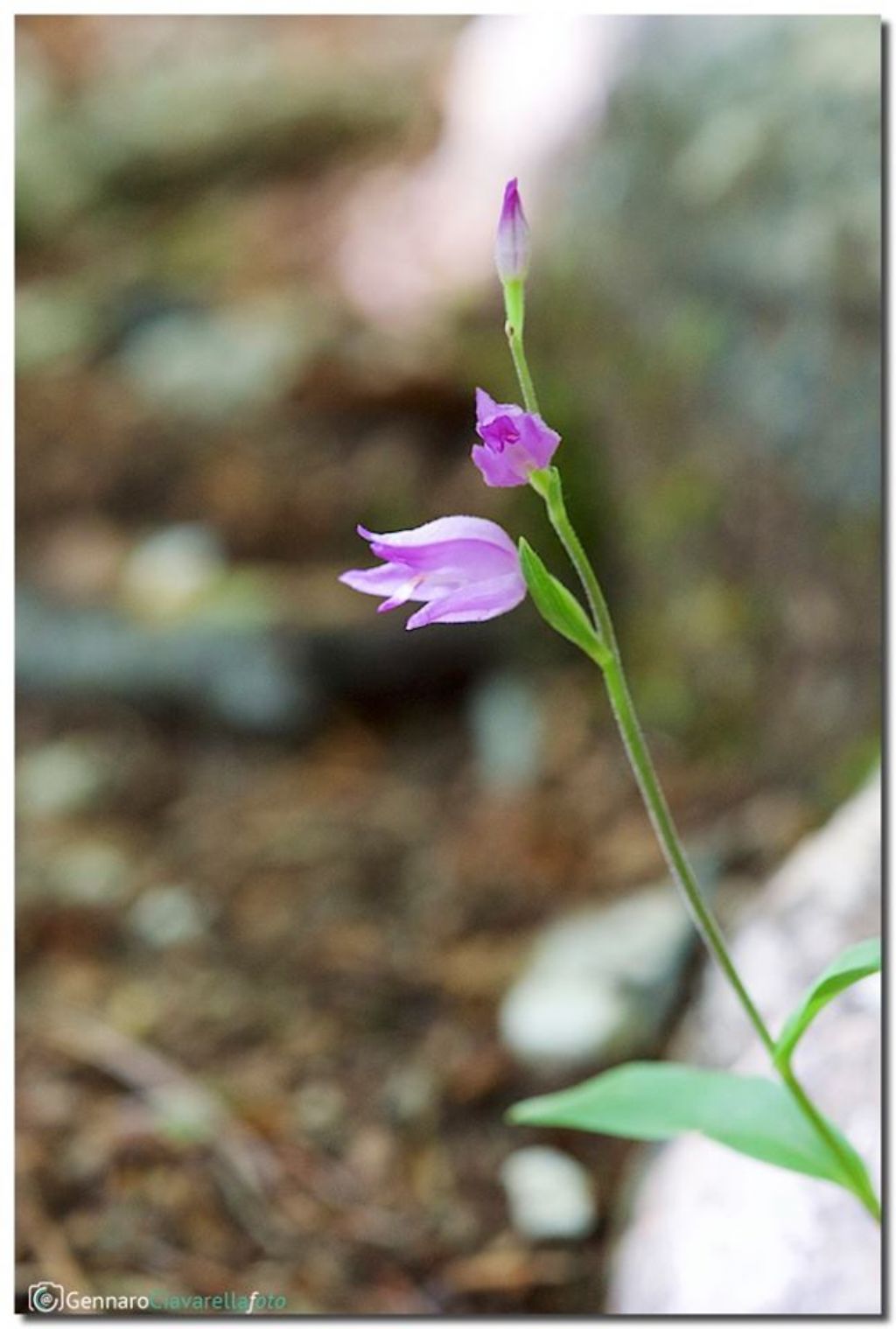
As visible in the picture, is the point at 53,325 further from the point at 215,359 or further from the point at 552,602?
the point at 552,602

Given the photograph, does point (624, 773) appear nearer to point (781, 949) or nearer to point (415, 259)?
point (781, 949)

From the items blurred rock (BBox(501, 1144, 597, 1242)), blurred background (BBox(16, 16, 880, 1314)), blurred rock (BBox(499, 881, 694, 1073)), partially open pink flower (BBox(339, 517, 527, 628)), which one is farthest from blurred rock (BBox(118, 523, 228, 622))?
partially open pink flower (BBox(339, 517, 527, 628))

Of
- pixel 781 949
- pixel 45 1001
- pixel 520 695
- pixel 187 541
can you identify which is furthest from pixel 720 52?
pixel 45 1001

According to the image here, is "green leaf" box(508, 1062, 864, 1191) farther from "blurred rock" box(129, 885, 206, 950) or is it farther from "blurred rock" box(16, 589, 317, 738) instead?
"blurred rock" box(16, 589, 317, 738)

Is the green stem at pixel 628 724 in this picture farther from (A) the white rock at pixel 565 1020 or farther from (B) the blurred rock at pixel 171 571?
(B) the blurred rock at pixel 171 571

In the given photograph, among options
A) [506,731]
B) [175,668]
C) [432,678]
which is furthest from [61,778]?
[506,731]

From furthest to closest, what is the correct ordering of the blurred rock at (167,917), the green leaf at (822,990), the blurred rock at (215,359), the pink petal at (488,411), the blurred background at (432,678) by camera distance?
the blurred rock at (215,359) → the blurred rock at (167,917) → the blurred background at (432,678) → the green leaf at (822,990) → the pink petal at (488,411)

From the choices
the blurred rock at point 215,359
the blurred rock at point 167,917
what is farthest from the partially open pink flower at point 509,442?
the blurred rock at point 215,359
